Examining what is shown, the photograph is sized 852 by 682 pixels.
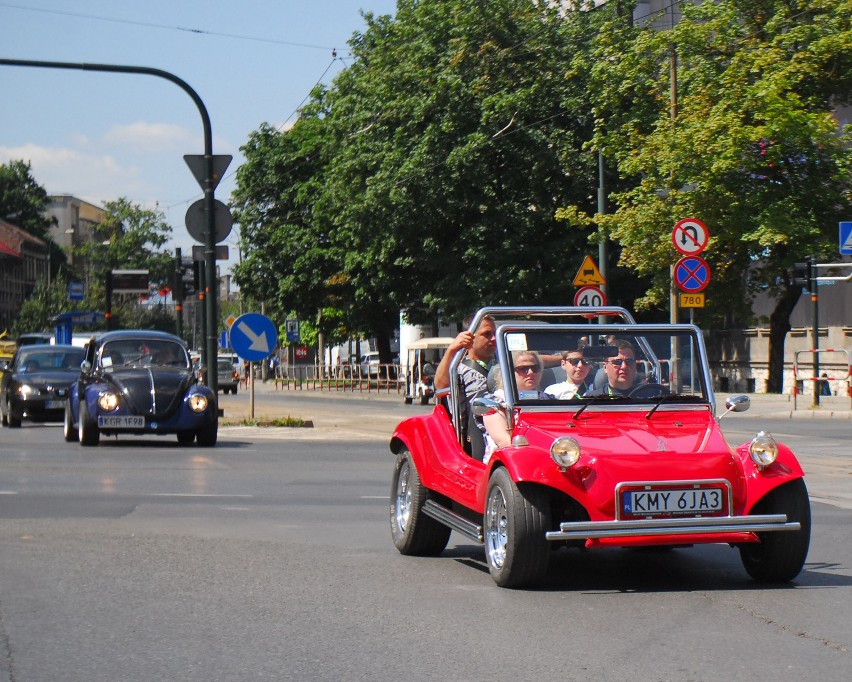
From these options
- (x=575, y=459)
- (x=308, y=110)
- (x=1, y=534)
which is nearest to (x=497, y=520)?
(x=575, y=459)

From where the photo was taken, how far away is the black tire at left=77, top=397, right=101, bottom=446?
21153mm

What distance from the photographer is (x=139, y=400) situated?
2100cm

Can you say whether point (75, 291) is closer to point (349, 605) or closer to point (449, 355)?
point (449, 355)

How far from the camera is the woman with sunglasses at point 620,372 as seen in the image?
29.9 ft

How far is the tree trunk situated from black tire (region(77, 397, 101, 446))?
86.4 feet

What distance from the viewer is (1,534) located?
10742mm

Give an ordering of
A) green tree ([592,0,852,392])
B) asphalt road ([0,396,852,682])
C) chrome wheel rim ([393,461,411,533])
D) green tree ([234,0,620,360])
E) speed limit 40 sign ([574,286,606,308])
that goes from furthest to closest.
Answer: green tree ([234,0,620,360]), green tree ([592,0,852,392]), speed limit 40 sign ([574,286,606,308]), chrome wheel rim ([393,461,411,533]), asphalt road ([0,396,852,682])

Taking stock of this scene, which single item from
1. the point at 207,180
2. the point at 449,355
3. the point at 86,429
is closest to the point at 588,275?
the point at 207,180

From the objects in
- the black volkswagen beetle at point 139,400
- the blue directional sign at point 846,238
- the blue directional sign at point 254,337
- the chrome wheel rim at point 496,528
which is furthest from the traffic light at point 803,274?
the chrome wheel rim at point 496,528

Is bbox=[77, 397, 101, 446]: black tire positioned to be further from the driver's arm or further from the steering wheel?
the steering wheel

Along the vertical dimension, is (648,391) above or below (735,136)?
below

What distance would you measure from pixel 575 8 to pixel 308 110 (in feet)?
58.5

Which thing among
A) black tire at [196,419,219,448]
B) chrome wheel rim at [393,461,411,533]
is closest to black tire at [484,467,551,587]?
chrome wheel rim at [393,461,411,533]

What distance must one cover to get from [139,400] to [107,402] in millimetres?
468
